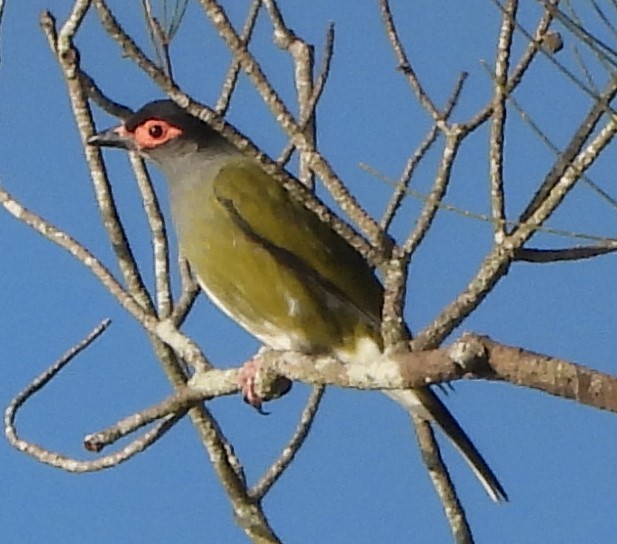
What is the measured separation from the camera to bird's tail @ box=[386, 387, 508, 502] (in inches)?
89.8

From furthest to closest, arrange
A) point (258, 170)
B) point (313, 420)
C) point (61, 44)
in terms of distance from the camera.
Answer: point (258, 170) < point (313, 420) < point (61, 44)

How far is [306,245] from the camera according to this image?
Answer: 2426 mm

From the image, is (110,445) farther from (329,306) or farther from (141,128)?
(141,128)

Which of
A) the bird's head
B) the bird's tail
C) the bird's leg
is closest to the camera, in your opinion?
the bird's leg

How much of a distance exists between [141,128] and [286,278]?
46cm

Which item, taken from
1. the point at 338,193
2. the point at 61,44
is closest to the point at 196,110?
the point at 338,193

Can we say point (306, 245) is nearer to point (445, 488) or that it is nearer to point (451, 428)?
point (451, 428)

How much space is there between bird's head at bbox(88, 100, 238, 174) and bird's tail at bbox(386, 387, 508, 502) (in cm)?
66

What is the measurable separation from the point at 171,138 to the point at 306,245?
18.1 inches

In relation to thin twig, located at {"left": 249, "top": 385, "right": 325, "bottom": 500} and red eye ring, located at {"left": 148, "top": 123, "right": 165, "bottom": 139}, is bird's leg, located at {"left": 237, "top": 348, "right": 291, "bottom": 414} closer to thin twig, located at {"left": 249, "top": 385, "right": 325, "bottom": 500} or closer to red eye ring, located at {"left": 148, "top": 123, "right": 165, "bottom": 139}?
thin twig, located at {"left": 249, "top": 385, "right": 325, "bottom": 500}

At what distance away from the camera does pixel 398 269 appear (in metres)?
1.42

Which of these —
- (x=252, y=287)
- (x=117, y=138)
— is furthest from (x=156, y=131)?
(x=252, y=287)

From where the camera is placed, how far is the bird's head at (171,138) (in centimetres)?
266

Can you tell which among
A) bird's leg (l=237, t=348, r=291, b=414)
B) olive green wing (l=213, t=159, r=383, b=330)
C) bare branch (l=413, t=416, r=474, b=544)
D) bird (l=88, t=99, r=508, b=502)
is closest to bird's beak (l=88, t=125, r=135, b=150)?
bird (l=88, t=99, r=508, b=502)
